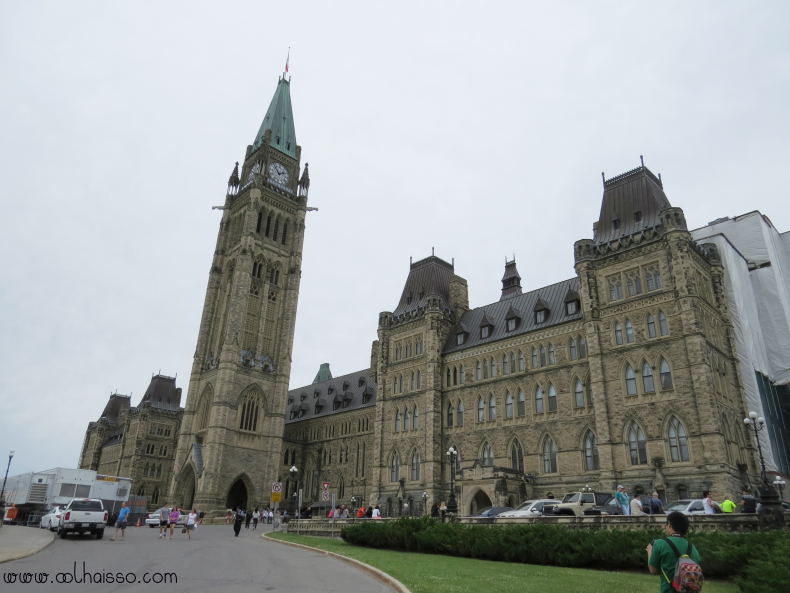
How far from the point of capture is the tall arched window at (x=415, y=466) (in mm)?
47562

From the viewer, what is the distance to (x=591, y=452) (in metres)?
38.1

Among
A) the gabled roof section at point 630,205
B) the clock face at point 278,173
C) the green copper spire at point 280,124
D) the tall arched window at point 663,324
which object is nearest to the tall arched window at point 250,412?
the clock face at point 278,173

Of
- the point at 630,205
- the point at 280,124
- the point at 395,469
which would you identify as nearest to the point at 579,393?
the point at 630,205

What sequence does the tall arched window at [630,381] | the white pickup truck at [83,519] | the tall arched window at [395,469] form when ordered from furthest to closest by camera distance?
the tall arched window at [395,469] < the tall arched window at [630,381] < the white pickup truck at [83,519]

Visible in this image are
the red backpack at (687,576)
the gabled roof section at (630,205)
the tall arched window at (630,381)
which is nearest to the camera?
the red backpack at (687,576)

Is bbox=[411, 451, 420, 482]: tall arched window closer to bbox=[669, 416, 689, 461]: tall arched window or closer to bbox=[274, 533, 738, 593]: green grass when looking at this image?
bbox=[669, 416, 689, 461]: tall arched window

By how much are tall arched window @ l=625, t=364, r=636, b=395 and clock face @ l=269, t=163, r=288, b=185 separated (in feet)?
187

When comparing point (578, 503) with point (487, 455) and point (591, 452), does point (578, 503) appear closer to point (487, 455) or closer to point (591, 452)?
point (591, 452)

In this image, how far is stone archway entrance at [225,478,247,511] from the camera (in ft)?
210

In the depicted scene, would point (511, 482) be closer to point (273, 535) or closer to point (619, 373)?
point (619, 373)

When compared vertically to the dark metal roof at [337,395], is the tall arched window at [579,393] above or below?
below

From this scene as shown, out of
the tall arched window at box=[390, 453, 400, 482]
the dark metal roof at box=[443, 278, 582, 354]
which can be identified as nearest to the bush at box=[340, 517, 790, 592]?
the dark metal roof at box=[443, 278, 582, 354]

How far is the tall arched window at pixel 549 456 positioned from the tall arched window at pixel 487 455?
178 inches

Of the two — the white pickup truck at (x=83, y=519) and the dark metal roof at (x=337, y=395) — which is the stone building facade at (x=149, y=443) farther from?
the white pickup truck at (x=83, y=519)
